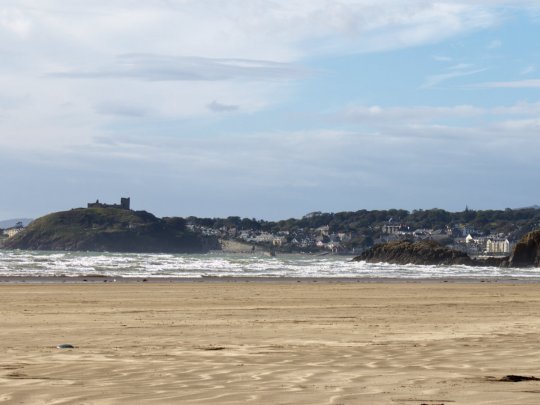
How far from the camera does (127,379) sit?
8.30 m

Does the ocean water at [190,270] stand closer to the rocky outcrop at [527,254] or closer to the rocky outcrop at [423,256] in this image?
the rocky outcrop at [527,254]

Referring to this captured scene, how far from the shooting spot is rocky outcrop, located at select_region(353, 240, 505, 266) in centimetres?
10025

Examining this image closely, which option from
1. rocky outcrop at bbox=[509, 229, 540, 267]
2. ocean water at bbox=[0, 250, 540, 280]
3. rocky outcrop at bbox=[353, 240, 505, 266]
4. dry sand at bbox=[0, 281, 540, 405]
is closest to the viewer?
dry sand at bbox=[0, 281, 540, 405]

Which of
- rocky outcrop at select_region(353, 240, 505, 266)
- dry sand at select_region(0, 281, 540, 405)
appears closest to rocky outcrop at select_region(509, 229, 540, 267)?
rocky outcrop at select_region(353, 240, 505, 266)

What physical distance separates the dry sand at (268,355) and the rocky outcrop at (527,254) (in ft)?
239

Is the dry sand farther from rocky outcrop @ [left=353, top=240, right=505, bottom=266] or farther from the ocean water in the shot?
rocky outcrop @ [left=353, top=240, right=505, bottom=266]

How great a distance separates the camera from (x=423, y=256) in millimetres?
102625

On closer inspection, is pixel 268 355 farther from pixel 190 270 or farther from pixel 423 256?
pixel 423 256

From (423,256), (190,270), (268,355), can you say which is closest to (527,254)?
(423,256)

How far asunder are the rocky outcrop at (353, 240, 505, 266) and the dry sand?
258ft

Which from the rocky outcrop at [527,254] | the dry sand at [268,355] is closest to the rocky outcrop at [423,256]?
the rocky outcrop at [527,254]

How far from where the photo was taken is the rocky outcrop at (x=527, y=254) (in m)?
93.2

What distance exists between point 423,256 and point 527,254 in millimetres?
12436

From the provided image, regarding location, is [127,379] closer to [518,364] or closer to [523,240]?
[518,364]
